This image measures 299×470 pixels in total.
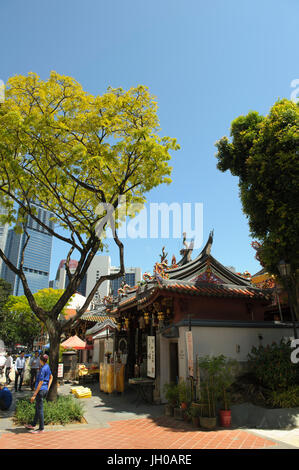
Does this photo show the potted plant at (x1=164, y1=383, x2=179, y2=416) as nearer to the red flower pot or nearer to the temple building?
the temple building

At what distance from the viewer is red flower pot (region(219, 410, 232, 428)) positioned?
25.4ft

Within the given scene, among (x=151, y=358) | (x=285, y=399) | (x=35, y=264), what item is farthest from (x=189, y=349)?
(x=35, y=264)

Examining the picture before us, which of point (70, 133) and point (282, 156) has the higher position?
point (70, 133)

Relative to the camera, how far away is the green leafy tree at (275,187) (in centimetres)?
946

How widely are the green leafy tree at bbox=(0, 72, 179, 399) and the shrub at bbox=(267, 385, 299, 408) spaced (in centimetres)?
589

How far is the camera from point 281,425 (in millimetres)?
7398

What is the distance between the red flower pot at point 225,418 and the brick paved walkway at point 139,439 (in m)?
0.34

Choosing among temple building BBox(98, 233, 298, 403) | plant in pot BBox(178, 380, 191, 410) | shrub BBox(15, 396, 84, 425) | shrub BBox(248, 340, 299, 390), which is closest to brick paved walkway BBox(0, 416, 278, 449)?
shrub BBox(15, 396, 84, 425)

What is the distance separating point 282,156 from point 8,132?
846 cm

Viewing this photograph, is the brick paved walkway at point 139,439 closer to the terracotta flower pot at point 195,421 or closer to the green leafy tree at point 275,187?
the terracotta flower pot at point 195,421
